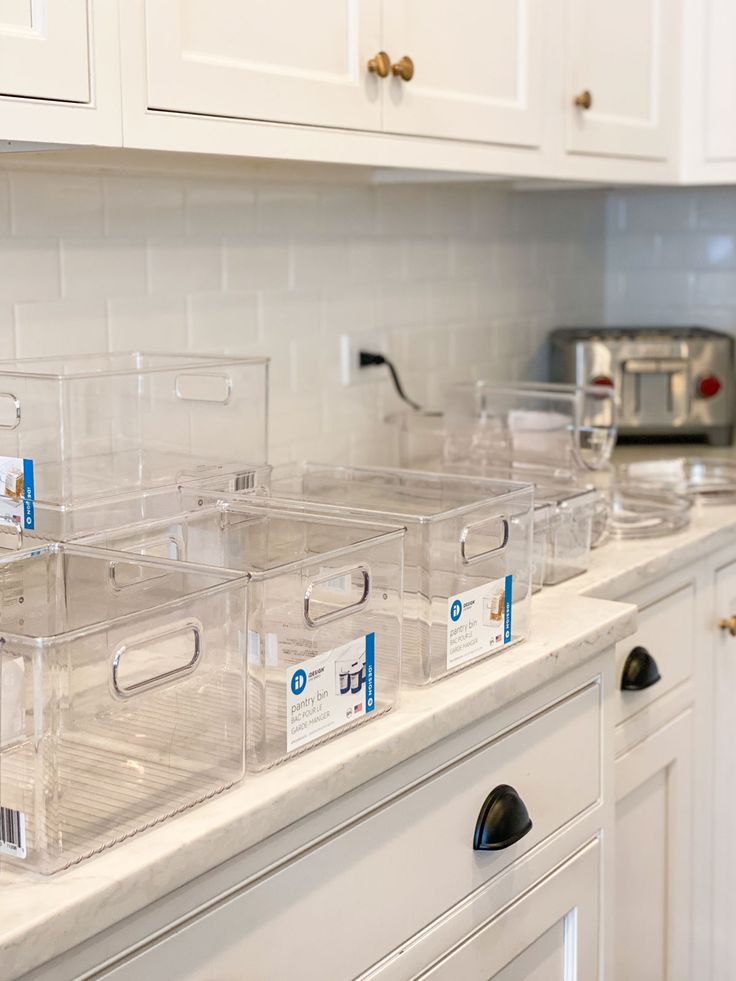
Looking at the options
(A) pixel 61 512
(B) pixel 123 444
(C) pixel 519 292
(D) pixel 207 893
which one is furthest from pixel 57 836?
(C) pixel 519 292

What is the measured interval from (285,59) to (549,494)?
1.97ft

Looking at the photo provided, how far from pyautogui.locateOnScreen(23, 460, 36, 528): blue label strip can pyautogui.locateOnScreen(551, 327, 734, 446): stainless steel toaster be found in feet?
5.13

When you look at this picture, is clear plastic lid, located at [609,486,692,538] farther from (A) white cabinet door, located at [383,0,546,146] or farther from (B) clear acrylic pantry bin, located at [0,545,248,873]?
(B) clear acrylic pantry bin, located at [0,545,248,873]

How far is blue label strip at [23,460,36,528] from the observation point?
1.19 metres

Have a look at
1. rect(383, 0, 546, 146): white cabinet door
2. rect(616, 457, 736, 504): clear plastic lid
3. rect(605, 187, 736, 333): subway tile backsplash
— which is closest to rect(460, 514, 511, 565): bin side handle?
rect(383, 0, 546, 146): white cabinet door

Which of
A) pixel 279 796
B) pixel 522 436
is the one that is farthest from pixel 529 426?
pixel 279 796

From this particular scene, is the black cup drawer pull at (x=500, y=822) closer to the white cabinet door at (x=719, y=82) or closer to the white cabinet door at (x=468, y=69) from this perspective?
the white cabinet door at (x=468, y=69)

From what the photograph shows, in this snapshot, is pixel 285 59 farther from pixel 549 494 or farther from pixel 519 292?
pixel 519 292

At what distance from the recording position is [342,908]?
1031mm


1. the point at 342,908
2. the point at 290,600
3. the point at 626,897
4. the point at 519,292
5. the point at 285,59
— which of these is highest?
the point at 285,59

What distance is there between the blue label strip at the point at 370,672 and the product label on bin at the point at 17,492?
0.37 m

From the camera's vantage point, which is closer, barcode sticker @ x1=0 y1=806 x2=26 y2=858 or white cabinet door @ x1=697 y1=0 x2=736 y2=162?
barcode sticker @ x1=0 y1=806 x2=26 y2=858

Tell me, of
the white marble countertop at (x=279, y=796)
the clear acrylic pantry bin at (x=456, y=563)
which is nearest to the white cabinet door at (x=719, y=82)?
the white marble countertop at (x=279, y=796)

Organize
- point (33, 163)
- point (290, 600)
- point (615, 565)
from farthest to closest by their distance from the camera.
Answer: point (615, 565) < point (33, 163) < point (290, 600)
